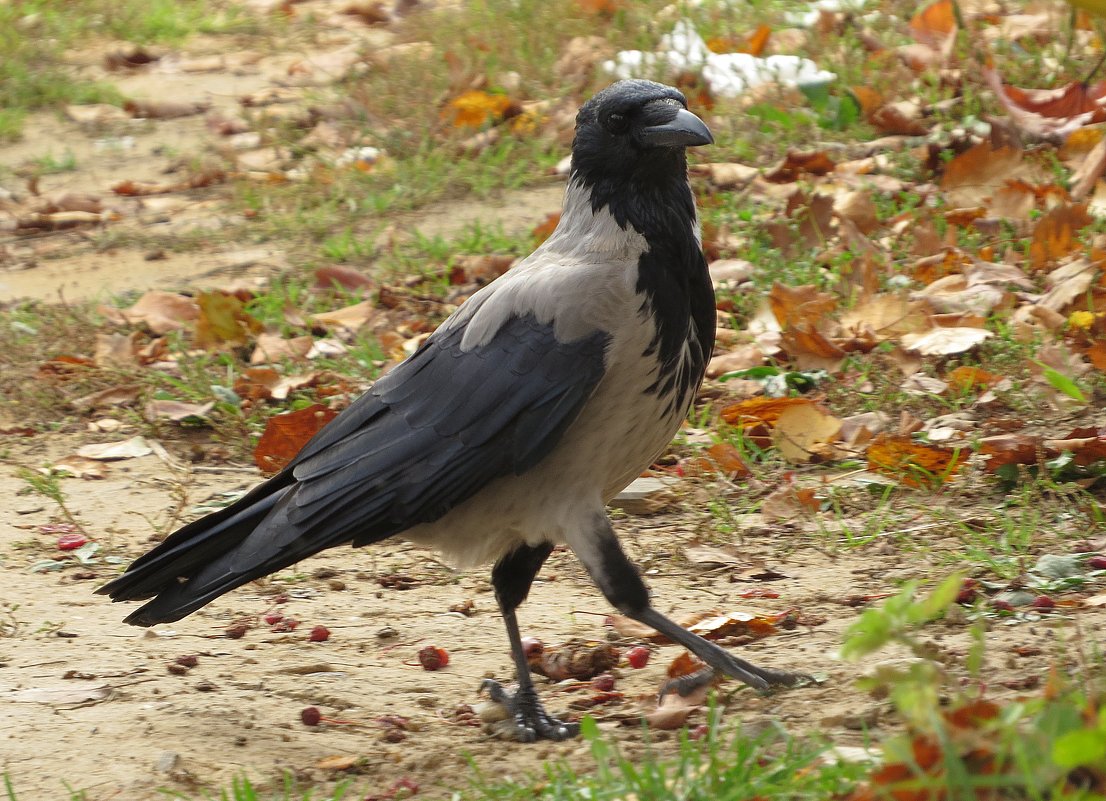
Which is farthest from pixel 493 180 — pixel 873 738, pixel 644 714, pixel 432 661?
pixel 873 738

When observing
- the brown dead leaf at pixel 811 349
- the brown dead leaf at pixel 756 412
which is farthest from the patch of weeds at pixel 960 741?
the brown dead leaf at pixel 811 349

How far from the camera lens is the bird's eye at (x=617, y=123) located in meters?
3.25

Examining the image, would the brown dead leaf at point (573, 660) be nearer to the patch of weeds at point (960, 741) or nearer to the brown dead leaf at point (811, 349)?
the patch of weeds at point (960, 741)

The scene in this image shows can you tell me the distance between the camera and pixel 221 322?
5.58 meters

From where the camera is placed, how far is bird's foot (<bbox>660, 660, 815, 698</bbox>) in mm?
3016

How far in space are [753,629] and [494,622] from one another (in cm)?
75

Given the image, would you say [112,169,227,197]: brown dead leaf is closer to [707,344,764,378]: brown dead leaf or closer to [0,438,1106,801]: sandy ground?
[0,438,1106,801]: sandy ground

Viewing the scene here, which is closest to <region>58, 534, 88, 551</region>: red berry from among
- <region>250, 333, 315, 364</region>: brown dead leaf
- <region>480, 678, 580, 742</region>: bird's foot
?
<region>250, 333, 315, 364</region>: brown dead leaf

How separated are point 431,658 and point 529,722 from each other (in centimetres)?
47

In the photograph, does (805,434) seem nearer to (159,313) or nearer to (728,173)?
(728,173)

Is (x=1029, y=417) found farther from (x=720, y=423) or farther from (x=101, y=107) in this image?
(x=101, y=107)

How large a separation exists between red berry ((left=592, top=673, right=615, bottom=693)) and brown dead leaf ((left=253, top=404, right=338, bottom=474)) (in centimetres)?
161

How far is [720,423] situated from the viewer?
4.55 metres

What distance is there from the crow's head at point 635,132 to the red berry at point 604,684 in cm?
114
